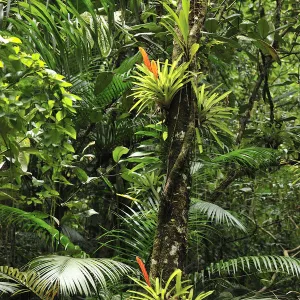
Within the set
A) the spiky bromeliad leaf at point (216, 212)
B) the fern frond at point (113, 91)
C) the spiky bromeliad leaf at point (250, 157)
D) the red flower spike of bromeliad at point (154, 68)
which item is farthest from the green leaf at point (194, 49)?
the fern frond at point (113, 91)

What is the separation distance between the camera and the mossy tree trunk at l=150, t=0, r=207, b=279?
127cm

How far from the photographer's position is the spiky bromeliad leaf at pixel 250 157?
199cm

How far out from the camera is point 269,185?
303cm

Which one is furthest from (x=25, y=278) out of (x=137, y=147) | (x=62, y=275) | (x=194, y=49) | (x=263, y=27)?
(x=263, y=27)

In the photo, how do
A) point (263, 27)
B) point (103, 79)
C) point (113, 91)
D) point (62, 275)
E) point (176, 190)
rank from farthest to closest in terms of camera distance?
point (113, 91), point (263, 27), point (103, 79), point (62, 275), point (176, 190)

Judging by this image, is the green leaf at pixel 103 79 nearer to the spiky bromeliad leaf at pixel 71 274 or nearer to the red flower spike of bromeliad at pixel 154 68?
the red flower spike of bromeliad at pixel 154 68

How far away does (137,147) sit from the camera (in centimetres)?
208

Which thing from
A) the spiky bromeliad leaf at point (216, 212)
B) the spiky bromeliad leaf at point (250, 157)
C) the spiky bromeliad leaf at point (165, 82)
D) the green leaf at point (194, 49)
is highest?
the green leaf at point (194, 49)

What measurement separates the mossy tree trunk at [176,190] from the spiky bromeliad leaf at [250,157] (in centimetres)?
63

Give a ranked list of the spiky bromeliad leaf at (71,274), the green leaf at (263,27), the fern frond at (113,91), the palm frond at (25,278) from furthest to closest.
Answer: the fern frond at (113,91)
the green leaf at (263,27)
the palm frond at (25,278)
the spiky bromeliad leaf at (71,274)

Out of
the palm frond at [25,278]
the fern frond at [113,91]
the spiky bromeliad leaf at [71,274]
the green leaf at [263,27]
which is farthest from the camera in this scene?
the fern frond at [113,91]

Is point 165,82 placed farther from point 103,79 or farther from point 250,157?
point 250,157

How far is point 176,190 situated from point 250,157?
81 centimetres

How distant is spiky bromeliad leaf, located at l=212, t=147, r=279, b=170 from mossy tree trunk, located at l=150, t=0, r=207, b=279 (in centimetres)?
63
